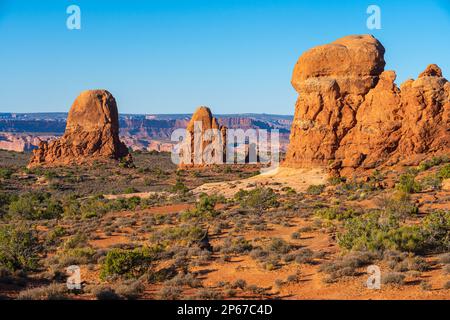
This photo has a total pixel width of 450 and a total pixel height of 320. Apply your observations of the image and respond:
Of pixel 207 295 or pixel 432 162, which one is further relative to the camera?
pixel 432 162

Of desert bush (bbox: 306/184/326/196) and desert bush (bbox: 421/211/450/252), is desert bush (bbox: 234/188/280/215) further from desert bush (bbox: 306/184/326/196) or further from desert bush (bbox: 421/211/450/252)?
desert bush (bbox: 421/211/450/252)

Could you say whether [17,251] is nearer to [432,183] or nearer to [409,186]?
[409,186]

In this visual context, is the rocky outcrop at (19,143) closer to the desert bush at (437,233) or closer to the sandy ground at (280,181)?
the sandy ground at (280,181)

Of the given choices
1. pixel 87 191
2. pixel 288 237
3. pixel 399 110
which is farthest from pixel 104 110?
pixel 288 237

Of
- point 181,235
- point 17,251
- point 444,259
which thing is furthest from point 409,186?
point 17,251

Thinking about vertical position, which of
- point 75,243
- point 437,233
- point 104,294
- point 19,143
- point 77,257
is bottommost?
point 19,143

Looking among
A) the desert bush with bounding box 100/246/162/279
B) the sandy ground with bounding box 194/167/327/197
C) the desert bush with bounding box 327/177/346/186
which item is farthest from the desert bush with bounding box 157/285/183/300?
the sandy ground with bounding box 194/167/327/197

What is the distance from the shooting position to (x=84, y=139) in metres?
56.0

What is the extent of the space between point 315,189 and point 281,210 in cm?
664

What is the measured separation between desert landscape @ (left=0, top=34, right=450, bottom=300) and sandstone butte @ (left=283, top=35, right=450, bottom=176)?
87 mm

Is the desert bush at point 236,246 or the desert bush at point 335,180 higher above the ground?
the desert bush at point 335,180

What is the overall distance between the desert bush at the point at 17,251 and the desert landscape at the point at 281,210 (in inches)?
2.5

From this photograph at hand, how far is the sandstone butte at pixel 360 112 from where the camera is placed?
106ft

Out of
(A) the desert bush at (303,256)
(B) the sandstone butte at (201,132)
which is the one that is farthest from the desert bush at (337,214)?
(B) the sandstone butte at (201,132)
